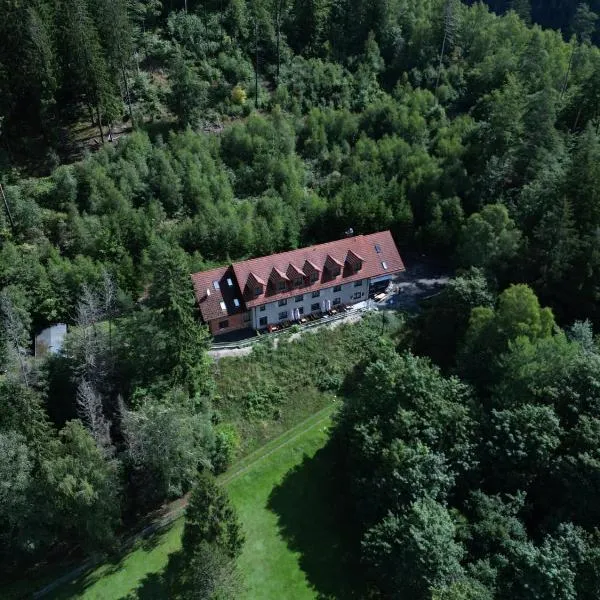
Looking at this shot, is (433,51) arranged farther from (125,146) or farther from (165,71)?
(125,146)

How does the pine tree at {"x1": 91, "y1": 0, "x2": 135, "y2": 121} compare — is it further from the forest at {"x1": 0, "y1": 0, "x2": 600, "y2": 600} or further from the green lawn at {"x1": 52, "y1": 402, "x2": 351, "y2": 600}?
the green lawn at {"x1": 52, "y1": 402, "x2": 351, "y2": 600}

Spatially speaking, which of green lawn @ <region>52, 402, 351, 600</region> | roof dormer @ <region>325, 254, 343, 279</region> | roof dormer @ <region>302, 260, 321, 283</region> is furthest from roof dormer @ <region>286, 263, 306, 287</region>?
green lawn @ <region>52, 402, 351, 600</region>

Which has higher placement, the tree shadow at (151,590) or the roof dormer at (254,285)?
the roof dormer at (254,285)

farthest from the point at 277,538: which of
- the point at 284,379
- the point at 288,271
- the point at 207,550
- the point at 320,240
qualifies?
the point at 320,240

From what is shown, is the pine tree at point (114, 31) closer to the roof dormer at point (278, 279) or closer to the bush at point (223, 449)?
the roof dormer at point (278, 279)

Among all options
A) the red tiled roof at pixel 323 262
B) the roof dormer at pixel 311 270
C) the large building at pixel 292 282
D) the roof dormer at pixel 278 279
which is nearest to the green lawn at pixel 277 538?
the large building at pixel 292 282

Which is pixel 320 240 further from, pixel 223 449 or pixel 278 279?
pixel 223 449
